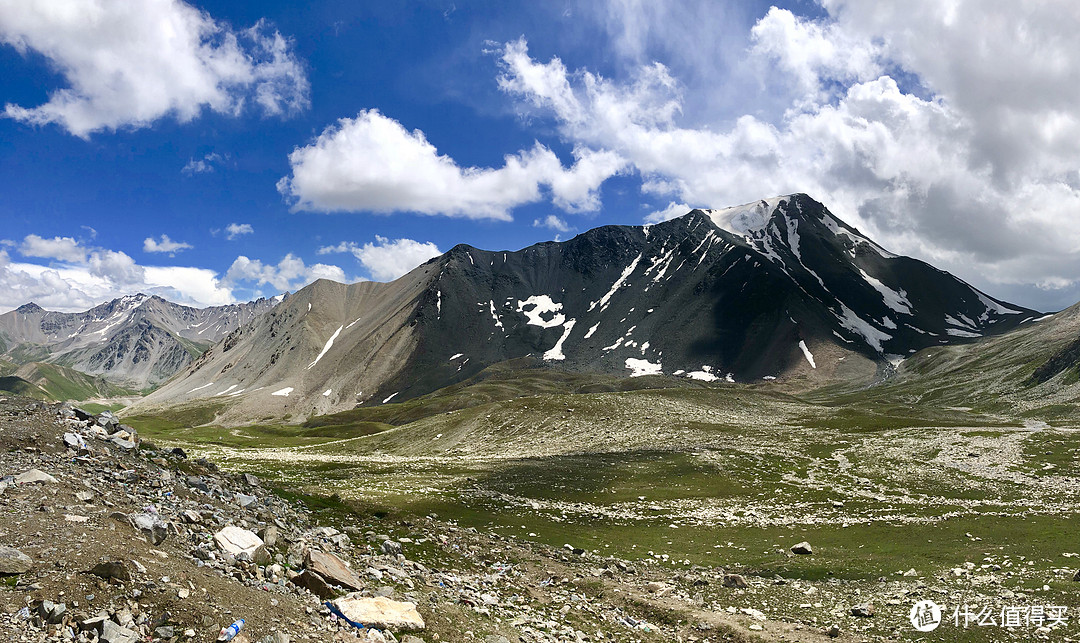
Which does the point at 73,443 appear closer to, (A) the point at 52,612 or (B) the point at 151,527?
(B) the point at 151,527

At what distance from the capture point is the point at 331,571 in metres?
18.3

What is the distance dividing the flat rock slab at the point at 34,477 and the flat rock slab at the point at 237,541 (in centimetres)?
696

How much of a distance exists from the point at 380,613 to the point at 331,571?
10.2ft

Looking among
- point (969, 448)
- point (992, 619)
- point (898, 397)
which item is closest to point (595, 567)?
point (992, 619)

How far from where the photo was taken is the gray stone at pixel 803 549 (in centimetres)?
3214

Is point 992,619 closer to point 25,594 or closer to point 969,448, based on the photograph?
point 25,594

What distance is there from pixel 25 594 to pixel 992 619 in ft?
98.6

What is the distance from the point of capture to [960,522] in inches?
1485

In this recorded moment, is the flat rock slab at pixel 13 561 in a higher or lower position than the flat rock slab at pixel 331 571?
higher

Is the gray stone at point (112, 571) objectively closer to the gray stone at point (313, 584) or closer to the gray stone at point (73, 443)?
the gray stone at point (313, 584)

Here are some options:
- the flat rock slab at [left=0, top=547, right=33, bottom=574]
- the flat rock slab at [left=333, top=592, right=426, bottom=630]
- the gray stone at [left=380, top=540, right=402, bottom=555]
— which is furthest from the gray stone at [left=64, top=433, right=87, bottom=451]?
the flat rock slab at [left=333, top=592, right=426, bottom=630]

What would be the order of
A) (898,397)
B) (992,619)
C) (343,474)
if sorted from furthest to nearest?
(898,397), (343,474), (992,619)

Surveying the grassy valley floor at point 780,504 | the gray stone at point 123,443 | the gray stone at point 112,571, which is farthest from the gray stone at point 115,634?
the gray stone at point 123,443

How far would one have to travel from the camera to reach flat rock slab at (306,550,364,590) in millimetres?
18031
